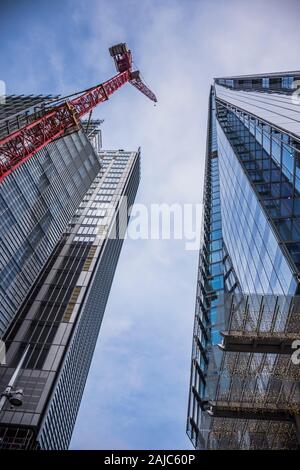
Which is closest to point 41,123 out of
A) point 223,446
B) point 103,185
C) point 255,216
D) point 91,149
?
point 255,216

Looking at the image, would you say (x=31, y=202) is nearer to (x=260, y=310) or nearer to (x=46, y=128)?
(x=46, y=128)

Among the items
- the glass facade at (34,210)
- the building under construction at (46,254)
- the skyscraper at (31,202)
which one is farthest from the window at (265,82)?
the glass facade at (34,210)

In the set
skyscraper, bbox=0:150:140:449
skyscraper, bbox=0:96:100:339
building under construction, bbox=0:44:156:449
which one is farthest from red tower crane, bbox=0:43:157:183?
skyscraper, bbox=0:150:140:449

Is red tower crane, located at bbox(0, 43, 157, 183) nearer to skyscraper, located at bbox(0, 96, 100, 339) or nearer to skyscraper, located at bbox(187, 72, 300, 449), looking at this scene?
skyscraper, located at bbox(0, 96, 100, 339)

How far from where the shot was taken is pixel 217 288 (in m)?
42.8

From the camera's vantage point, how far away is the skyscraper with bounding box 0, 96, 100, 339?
54875 millimetres

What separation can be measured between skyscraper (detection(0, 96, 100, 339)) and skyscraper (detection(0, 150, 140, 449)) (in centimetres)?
1093

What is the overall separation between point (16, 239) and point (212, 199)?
35.3 meters

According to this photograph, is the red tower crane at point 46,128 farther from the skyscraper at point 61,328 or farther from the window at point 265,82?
the window at point 265,82

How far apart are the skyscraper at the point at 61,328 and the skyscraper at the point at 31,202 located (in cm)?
1093

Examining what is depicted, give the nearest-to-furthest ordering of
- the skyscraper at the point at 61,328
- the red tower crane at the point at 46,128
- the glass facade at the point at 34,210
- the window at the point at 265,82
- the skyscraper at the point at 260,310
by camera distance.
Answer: the skyscraper at the point at 260,310, the red tower crane at the point at 46,128, the skyscraper at the point at 61,328, the glass facade at the point at 34,210, the window at the point at 265,82

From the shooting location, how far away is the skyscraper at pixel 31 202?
5488cm

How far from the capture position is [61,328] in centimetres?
6875

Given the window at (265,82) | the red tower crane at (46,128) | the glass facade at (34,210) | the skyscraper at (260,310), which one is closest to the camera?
the skyscraper at (260,310)
